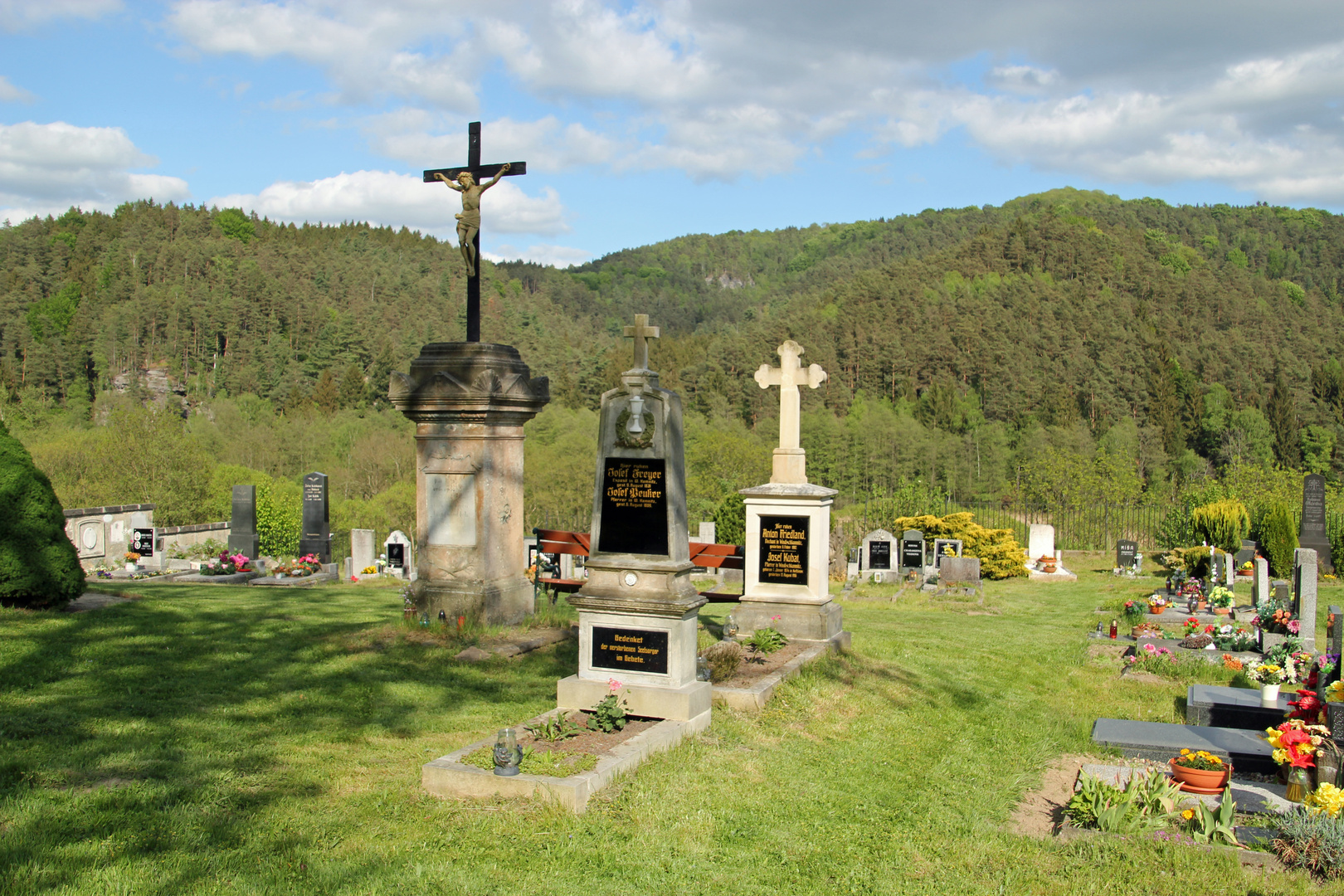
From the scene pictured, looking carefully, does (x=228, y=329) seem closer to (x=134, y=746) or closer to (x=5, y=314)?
(x=5, y=314)

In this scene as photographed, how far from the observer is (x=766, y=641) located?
980cm

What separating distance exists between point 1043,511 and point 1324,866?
1268 inches

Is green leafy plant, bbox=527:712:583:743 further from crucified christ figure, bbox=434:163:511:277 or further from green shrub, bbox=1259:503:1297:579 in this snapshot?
green shrub, bbox=1259:503:1297:579

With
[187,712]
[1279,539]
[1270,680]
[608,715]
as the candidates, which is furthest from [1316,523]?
[187,712]

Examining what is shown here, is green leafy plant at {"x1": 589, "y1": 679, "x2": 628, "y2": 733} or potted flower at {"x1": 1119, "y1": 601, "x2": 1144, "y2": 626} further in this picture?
potted flower at {"x1": 1119, "y1": 601, "x2": 1144, "y2": 626}

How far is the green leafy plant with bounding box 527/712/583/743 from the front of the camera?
20.5 feet

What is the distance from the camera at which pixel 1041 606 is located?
17.8 m

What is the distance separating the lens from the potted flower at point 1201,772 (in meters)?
6.09

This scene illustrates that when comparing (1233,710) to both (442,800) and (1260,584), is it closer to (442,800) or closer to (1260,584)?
(442,800)

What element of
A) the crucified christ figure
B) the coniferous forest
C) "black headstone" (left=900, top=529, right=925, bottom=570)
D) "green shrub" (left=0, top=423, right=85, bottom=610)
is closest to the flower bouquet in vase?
the crucified christ figure

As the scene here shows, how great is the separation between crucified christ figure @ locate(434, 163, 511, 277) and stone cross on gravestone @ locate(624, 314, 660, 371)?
373 cm

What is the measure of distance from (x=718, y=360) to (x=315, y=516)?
63.6 meters

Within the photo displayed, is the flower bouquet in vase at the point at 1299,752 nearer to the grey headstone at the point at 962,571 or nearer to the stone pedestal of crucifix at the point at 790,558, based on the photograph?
the stone pedestal of crucifix at the point at 790,558

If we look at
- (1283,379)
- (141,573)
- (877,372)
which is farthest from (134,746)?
(1283,379)
